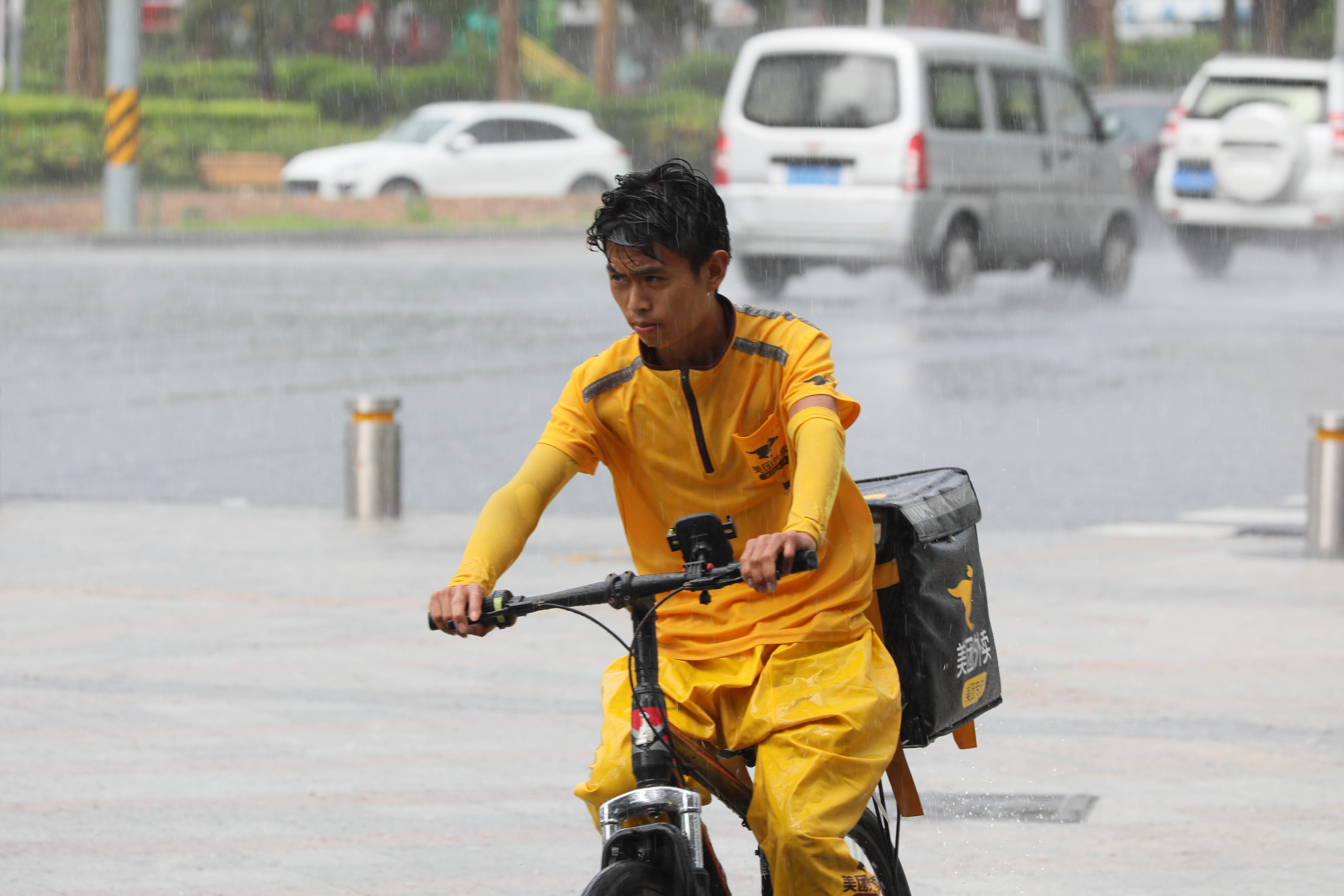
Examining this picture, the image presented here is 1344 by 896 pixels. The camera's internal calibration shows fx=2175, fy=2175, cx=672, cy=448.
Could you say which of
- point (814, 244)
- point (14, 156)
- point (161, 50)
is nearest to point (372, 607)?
point (814, 244)

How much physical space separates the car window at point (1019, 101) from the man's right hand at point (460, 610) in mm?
15658

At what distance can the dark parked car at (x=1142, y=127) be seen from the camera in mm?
29594

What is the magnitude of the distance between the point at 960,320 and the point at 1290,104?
531cm

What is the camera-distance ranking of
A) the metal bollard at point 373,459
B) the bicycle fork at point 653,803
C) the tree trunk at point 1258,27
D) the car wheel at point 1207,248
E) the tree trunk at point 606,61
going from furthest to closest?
the tree trunk at point 1258,27 → the tree trunk at point 606,61 → the car wheel at point 1207,248 → the metal bollard at point 373,459 → the bicycle fork at point 653,803

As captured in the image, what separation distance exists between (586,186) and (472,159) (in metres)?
2.03

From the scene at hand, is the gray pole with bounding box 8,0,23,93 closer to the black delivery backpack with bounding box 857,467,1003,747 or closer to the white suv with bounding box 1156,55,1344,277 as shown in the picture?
the white suv with bounding box 1156,55,1344,277

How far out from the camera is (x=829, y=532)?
3410 mm

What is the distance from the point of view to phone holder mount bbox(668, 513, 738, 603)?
3.00 m

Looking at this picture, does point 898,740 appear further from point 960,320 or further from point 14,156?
point 14,156

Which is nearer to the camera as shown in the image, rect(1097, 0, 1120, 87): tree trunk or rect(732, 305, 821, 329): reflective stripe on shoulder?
rect(732, 305, 821, 329): reflective stripe on shoulder

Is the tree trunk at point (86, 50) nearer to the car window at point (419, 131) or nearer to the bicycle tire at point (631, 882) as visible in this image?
the car window at point (419, 131)

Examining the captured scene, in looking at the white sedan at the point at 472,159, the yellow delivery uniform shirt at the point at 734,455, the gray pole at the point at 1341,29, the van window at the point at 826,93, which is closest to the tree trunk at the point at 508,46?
the white sedan at the point at 472,159

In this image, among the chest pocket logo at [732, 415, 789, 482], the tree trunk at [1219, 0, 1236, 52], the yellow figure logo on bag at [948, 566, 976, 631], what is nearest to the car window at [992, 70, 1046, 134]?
the yellow figure logo on bag at [948, 566, 976, 631]

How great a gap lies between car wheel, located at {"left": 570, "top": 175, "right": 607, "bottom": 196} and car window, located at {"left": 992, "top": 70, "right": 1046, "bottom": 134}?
13356 mm
